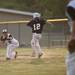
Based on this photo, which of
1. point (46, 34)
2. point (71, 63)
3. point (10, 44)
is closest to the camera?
point (71, 63)

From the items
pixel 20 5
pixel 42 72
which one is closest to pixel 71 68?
pixel 42 72

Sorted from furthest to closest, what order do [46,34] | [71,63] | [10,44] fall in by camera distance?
[46,34]
[10,44]
[71,63]

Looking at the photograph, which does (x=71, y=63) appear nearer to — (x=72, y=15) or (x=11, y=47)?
(x=72, y=15)

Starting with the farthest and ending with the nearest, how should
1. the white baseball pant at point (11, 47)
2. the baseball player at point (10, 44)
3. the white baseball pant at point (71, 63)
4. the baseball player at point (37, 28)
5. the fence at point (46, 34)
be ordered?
the fence at point (46, 34)
the baseball player at point (37, 28)
the white baseball pant at point (11, 47)
the baseball player at point (10, 44)
the white baseball pant at point (71, 63)

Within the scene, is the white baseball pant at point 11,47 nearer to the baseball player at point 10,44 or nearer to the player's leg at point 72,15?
the baseball player at point 10,44

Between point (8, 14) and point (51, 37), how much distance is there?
6.90m

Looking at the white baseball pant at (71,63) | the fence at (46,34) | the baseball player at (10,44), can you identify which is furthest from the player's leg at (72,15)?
the fence at (46,34)

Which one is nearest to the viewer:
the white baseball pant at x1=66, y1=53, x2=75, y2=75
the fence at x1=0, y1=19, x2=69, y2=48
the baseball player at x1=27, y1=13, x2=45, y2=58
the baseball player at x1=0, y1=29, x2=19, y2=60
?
the white baseball pant at x1=66, y1=53, x2=75, y2=75

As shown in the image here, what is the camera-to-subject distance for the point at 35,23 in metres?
17.8

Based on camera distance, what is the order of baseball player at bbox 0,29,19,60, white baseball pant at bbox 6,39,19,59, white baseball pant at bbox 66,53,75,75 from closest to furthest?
1. white baseball pant at bbox 66,53,75,75
2. baseball player at bbox 0,29,19,60
3. white baseball pant at bbox 6,39,19,59

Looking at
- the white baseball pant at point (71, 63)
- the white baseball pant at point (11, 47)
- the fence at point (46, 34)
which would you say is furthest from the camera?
the fence at point (46, 34)

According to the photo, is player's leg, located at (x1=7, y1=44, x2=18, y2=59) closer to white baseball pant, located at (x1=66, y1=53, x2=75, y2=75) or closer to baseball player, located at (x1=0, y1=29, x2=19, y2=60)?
baseball player, located at (x1=0, y1=29, x2=19, y2=60)

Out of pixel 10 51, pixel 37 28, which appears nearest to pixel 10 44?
pixel 10 51

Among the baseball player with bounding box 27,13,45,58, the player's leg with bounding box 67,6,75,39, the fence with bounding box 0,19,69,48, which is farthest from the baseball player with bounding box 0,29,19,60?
the fence with bounding box 0,19,69,48
